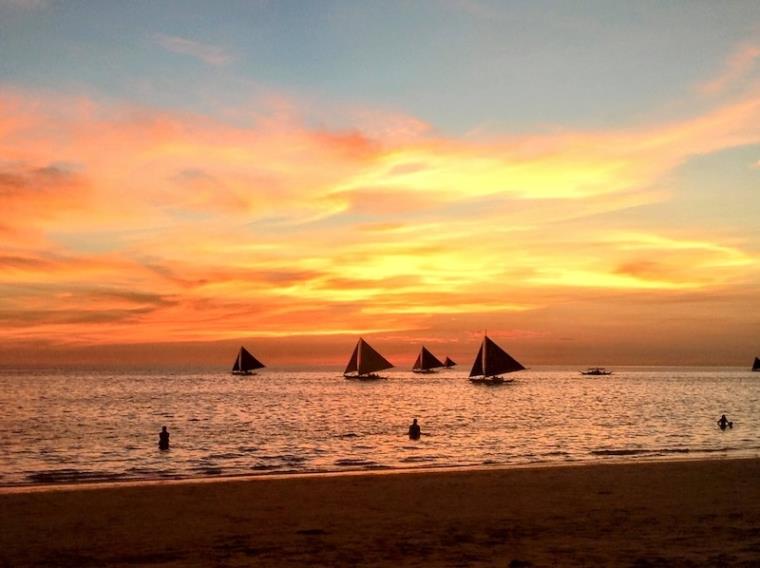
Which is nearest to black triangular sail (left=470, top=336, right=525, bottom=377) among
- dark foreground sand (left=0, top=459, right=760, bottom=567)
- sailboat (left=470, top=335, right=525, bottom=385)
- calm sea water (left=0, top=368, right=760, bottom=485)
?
sailboat (left=470, top=335, right=525, bottom=385)

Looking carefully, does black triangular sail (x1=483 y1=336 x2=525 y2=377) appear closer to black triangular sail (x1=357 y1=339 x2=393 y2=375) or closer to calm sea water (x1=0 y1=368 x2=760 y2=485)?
black triangular sail (x1=357 y1=339 x2=393 y2=375)

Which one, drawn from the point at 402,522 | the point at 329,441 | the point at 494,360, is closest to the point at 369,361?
the point at 494,360

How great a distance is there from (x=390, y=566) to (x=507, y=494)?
10.0m

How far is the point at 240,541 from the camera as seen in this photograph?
601 inches

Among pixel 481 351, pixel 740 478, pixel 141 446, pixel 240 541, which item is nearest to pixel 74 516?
pixel 240 541

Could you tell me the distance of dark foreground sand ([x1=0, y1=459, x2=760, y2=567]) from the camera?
13602 mm

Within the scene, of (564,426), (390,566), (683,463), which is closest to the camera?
(390,566)

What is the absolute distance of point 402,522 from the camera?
56.8 feet

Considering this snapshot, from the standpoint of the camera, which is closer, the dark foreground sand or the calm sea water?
the dark foreground sand

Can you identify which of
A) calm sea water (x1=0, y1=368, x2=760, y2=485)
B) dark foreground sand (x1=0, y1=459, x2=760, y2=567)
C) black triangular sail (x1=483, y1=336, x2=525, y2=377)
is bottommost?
calm sea water (x1=0, y1=368, x2=760, y2=485)

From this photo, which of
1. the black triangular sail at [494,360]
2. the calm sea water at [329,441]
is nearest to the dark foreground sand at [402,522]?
the calm sea water at [329,441]

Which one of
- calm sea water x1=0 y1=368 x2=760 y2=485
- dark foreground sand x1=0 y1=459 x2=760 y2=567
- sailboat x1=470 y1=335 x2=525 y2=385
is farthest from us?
sailboat x1=470 y1=335 x2=525 y2=385

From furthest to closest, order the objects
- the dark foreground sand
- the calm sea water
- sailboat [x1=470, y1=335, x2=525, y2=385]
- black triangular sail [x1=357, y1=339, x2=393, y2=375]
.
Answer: black triangular sail [x1=357, y1=339, x2=393, y2=375] → sailboat [x1=470, y1=335, x2=525, y2=385] → the calm sea water → the dark foreground sand

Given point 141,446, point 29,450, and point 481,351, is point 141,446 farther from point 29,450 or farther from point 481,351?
point 481,351
